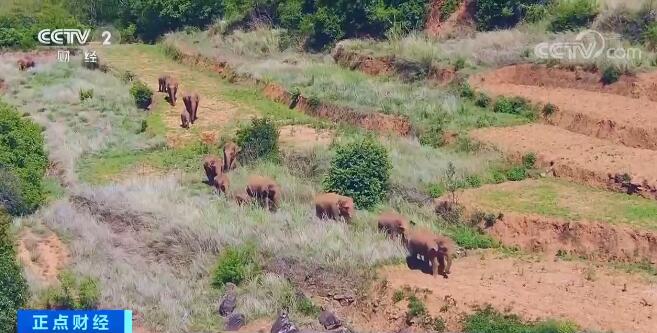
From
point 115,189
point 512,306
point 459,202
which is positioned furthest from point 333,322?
point 115,189

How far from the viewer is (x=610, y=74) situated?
88.7 ft

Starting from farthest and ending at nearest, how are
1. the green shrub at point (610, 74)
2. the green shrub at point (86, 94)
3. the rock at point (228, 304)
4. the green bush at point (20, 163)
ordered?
the green shrub at point (86, 94), the green shrub at point (610, 74), the green bush at point (20, 163), the rock at point (228, 304)

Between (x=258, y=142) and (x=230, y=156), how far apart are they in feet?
2.85

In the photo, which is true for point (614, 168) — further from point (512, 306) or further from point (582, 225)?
point (512, 306)

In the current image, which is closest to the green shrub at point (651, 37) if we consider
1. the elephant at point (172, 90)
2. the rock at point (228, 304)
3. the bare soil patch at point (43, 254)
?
the elephant at point (172, 90)

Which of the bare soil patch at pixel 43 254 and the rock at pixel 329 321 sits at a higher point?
the rock at pixel 329 321

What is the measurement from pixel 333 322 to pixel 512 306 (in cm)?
288

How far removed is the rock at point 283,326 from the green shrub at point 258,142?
931 centimetres

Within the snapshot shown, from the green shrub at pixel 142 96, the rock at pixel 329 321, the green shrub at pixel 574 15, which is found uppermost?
the green shrub at pixel 574 15

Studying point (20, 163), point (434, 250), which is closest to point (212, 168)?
point (20, 163)

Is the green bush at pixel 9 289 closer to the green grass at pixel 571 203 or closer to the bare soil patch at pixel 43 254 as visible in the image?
the bare soil patch at pixel 43 254

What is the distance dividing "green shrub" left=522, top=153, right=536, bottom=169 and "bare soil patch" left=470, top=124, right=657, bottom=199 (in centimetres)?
12

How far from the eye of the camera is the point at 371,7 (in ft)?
121

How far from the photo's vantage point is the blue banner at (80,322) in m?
12.3
